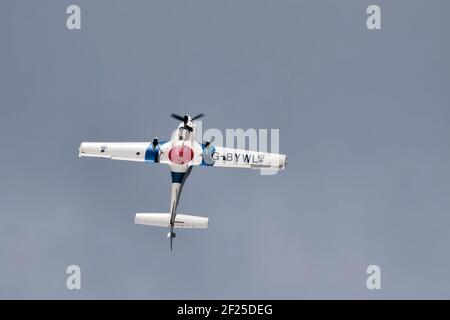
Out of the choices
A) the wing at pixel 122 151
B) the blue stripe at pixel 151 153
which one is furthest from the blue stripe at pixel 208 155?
the wing at pixel 122 151

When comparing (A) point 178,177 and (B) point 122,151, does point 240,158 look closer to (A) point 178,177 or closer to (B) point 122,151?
(A) point 178,177

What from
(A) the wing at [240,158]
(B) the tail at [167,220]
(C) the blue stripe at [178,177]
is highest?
(A) the wing at [240,158]

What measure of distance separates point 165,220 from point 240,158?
33.6 ft

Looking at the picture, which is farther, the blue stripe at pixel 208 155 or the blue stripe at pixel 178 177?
the blue stripe at pixel 208 155

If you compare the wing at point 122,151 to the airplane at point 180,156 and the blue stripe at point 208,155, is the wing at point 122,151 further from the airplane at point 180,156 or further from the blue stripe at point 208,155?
the blue stripe at point 208,155

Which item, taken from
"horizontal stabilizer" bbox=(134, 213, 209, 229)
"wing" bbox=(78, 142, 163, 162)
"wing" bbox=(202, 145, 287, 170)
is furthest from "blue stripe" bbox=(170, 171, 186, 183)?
"horizontal stabilizer" bbox=(134, 213, 209, 229)

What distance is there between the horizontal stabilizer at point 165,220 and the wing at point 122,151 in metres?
5.86

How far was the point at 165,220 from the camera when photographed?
55.8 metres

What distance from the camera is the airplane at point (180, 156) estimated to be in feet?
181

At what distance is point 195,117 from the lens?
180 feet

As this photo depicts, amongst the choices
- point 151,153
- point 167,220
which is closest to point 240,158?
point 151,153
